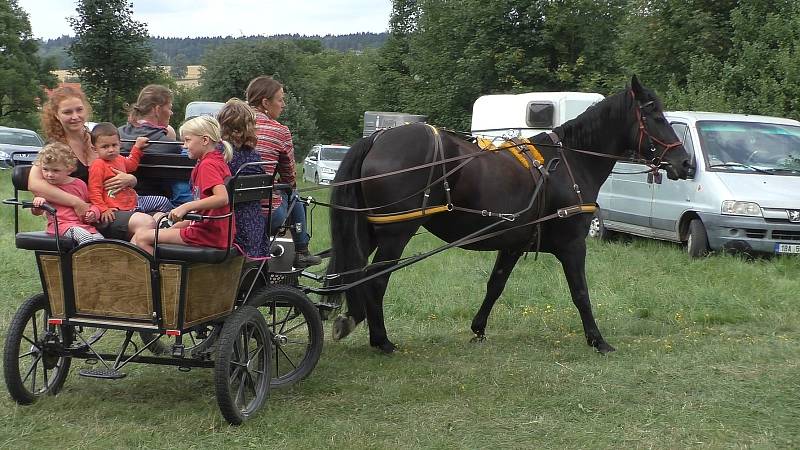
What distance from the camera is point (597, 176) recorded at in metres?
6.75

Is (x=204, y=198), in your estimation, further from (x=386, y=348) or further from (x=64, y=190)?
(x=386, y=348)

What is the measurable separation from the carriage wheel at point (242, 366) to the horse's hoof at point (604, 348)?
8.64 ft

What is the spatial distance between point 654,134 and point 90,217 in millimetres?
4344

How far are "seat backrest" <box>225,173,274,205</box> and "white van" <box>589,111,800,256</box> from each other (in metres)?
5.37

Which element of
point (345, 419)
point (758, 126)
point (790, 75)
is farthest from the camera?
point (790, 75)

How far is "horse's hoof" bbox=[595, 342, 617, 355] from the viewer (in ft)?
20.6

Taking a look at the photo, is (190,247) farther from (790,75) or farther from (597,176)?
(790,75)

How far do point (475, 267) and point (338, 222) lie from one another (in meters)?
3.89

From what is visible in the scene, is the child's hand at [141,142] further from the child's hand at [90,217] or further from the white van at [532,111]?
the white van at [532,111]

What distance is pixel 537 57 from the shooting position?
26.9 meters

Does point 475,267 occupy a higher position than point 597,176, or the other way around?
point 597,176

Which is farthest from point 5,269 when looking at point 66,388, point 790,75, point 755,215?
point 790,75

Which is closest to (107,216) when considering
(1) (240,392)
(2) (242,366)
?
(2) (242,366)

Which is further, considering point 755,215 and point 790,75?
point 790,75
